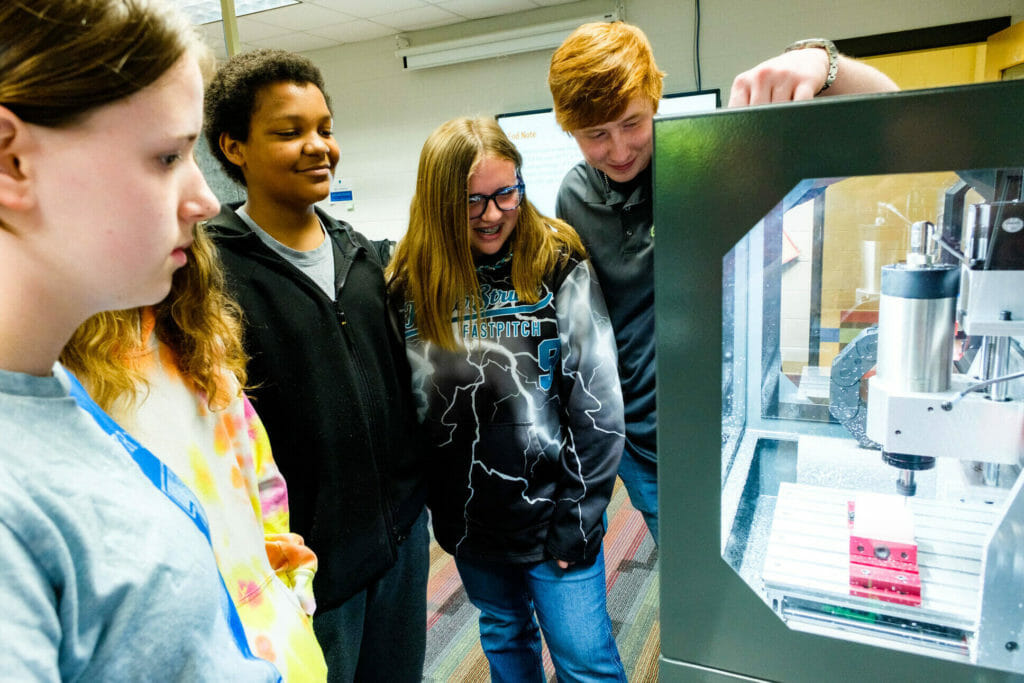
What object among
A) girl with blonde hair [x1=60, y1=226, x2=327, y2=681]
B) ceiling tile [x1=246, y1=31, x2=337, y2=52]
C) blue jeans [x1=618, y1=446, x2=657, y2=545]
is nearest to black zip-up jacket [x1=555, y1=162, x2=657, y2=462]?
blue jeans [x1=618, y1=446, x2=657, y2=545]

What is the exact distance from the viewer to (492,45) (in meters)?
4.06

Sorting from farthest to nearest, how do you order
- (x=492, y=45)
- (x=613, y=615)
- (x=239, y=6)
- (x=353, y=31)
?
(x=353, y=31), (x=492, y=45), (x=239, y=6), (x=613, y=615)

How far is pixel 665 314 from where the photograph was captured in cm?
57

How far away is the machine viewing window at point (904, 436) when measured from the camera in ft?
1.90

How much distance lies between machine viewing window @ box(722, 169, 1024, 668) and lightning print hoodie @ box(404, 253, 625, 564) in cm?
46

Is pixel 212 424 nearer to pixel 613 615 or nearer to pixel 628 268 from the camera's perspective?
pixel 628 268

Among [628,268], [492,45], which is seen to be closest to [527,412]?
[628,268]

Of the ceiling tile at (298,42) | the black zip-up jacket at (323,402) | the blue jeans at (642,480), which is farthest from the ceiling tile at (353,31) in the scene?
the blue jeans at (642,480)

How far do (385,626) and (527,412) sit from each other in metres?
0.49

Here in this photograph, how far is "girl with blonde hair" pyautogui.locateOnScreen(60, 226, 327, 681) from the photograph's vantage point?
0.69 m

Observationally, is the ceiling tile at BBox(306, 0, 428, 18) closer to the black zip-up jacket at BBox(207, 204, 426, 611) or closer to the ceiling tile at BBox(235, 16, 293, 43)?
the ceiling tile at BBox(235, 16, 293, 43)

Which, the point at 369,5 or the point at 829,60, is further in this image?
the point at 369,5

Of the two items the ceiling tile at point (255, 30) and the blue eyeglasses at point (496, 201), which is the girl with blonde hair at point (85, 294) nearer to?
the blue eyeglasses at point (496, 201)

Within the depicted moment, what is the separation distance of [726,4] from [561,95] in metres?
2.96
